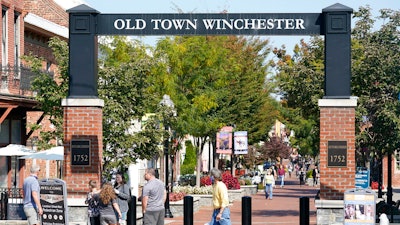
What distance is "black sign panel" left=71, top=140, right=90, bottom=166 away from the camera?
23984 mm

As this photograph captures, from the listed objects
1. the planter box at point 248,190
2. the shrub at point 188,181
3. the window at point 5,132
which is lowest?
the planter box at point 248,190

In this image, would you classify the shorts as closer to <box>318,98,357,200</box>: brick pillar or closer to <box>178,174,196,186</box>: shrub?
<box>318,98,357,200</box>: brick pillar

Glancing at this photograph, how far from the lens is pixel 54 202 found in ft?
70.8

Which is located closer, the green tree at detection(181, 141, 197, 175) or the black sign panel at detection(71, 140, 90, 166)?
the black sign panel at detection(71, 140, 90, 166)

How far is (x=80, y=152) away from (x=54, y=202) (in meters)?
2.62

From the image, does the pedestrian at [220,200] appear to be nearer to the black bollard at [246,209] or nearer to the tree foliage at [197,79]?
the black bollard at [246,209]

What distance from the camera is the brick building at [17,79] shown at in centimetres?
3538

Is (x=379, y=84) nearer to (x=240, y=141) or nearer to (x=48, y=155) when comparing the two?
(x=48, y=155)

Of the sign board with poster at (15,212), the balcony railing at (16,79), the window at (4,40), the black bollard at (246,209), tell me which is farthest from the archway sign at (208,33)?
the window at (4,40)

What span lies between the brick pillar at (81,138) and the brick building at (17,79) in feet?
32.7

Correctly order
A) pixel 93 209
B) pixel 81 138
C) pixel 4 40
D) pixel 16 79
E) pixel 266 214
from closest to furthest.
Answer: pixel 93 209
pixel 81 138
pixel 16 79
pixel 266 214
pixel 4 40

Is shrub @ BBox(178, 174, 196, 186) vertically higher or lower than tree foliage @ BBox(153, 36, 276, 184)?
lower

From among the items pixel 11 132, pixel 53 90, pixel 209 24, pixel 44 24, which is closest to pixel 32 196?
pixel 209 24

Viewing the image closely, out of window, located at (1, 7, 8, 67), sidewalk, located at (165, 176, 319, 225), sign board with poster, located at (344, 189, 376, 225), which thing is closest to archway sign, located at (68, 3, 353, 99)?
sign board with poster, located at (344, 189, 376, 225)
